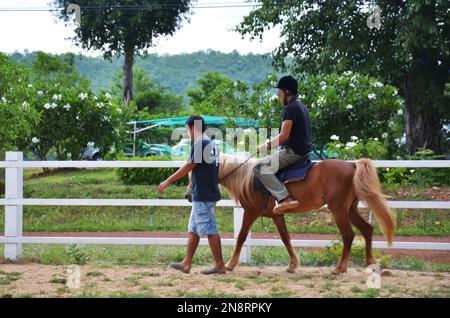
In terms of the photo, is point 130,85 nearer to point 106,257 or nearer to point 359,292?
point 106,257

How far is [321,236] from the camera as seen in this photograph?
13.1m

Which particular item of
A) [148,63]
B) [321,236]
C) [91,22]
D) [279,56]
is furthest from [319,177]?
[148,63]

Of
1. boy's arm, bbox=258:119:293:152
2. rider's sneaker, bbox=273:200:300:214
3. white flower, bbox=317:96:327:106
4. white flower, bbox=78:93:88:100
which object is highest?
white flower, bbox=78:93:88:100

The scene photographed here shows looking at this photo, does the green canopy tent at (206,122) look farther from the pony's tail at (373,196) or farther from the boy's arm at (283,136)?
the pony's tail at (373,196)

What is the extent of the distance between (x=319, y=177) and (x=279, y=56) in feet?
49.0

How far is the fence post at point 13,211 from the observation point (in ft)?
32.1

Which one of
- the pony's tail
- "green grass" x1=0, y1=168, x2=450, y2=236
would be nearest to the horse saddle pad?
the pony's tail

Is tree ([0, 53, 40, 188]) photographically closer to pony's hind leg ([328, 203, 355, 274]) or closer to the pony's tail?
pony's hind leg ([328, 203, 355, 274])

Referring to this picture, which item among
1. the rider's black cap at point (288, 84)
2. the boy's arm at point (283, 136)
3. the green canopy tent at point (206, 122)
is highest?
the rider's black cap at point (288, 84)

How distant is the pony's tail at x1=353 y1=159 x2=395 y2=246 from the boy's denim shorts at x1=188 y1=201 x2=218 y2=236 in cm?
171

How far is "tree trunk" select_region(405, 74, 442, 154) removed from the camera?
2066 centimetres

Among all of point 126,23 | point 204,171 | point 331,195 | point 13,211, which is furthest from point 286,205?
point 126,23

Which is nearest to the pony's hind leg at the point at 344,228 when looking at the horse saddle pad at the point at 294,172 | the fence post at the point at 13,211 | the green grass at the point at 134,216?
the horse saddle pad at the point at 294,172

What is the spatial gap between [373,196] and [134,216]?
Result: 8.60 m
